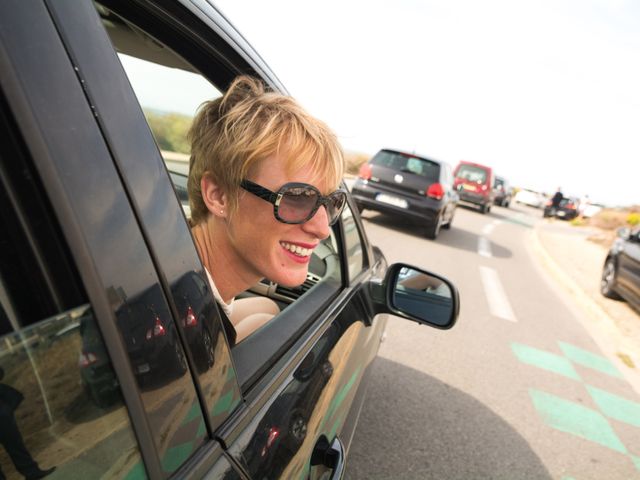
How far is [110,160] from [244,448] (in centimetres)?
59

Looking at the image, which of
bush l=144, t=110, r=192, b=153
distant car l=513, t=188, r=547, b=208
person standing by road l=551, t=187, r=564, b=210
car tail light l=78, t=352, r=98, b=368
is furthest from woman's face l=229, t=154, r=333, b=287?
distant car l=513, t=188, r=547, b=208

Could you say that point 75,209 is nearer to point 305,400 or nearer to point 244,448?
point 244,448

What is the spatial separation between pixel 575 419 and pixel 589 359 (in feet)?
5.84

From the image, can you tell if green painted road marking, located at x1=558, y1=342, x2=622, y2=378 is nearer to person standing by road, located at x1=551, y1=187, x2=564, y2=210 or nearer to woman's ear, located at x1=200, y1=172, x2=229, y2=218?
woman's ear, located at x1=200, y1=172, x2=229, y2=218

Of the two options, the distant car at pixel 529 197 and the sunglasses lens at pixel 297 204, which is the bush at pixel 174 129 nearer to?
the sunglasses lens at pixel 297 204

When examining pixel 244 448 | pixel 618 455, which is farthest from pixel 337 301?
pixel 618 455

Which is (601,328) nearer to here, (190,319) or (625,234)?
(625,234)

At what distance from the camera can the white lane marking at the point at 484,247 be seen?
412 inches

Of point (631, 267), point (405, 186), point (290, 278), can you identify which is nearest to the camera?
point (290, 278)

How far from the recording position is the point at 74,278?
0.58 m

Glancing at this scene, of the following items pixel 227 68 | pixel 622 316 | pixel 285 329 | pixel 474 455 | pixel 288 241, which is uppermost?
pixel 227 68

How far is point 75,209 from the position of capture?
58 cm

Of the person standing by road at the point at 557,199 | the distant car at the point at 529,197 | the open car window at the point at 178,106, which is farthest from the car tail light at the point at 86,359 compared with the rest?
the distant car at the point at 529,197

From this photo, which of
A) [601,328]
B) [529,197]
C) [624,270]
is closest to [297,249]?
[601,328]
